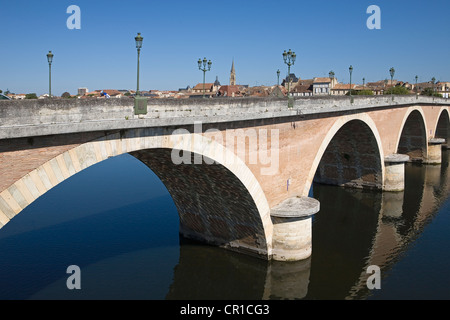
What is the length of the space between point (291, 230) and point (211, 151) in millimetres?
4592

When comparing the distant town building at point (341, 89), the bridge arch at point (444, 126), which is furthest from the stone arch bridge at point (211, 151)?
the distant town building at point (341, 89)

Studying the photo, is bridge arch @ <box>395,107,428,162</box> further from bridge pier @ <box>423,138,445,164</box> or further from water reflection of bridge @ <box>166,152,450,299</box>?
water reflection of bridge @ <box>166,152,450,299</box>

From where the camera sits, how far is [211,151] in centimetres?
1155

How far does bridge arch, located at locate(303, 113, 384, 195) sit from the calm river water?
273 cm

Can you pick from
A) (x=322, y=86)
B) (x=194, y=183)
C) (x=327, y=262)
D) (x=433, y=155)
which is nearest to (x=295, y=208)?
(x=327, y=262)

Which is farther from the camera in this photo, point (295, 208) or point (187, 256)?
point (187, 256)

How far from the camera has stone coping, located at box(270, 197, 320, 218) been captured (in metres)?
13.9

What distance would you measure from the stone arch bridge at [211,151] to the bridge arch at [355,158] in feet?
0.51

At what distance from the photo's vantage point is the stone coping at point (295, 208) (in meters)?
13.9

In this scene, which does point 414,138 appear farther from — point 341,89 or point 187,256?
point 341,89
